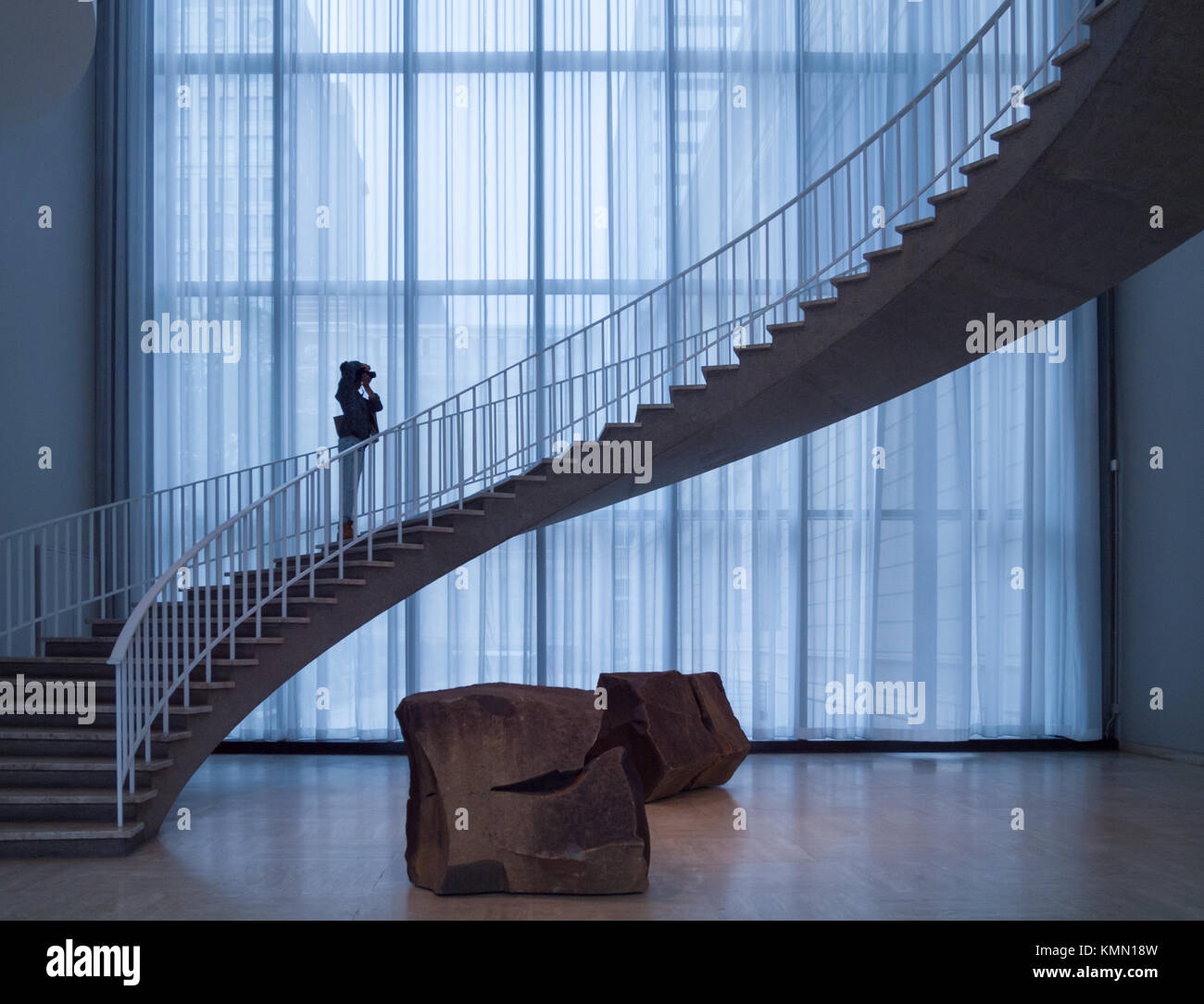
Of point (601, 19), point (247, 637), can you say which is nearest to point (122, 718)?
point (247, 637)

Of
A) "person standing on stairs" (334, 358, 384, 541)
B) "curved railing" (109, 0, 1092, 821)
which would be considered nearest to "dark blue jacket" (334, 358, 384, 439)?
"person standing on stairs" (334, 358, 384, 541)

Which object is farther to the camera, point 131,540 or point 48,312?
point 131,540

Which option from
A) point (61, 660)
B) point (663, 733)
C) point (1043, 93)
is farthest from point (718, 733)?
point (1043, 93)

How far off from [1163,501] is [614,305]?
5.06 meters

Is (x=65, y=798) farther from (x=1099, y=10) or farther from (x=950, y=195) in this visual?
(x=1099, y=10)

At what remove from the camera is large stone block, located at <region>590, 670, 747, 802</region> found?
25.4ft

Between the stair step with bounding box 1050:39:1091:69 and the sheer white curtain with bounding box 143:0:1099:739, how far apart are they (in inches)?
188

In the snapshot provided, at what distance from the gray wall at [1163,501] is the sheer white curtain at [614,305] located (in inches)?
13.7

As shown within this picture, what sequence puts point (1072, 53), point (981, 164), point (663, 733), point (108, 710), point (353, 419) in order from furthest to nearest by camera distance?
point (353, 419) < point (663, 733) < point (108, 710) < point (981, 164) < point (1072, 53)

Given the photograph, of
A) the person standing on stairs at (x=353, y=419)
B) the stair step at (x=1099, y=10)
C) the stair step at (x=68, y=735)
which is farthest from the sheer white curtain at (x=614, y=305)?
the stair step at (x=1099, y=10)

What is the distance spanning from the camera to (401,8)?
1063cm

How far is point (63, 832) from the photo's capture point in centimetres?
605

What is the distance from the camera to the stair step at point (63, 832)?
19.7 feet

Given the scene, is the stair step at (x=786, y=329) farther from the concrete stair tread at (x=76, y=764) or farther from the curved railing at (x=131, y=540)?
the concrete stair tread at (x=76, y=764)
